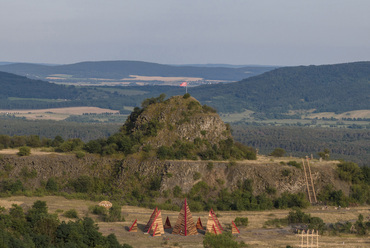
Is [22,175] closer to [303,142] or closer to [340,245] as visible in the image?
[340,245]

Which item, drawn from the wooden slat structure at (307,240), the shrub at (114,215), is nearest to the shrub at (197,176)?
the shrub at (114,215)

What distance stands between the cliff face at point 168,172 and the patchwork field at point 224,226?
384cm

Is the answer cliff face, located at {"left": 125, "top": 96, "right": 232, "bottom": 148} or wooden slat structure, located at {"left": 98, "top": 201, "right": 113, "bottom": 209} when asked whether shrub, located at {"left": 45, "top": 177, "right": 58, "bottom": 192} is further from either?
cliff face, located at {"left": 125, "top": 96, "right": 232, "bottom": 148}

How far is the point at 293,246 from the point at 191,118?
2832 cm

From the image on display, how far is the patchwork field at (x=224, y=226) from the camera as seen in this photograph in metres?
59.8

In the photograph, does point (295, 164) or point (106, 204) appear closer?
point (106, 204)

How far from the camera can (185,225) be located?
2436 inches

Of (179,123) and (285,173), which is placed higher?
(179,123)

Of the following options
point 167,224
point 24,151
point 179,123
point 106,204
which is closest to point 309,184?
point 179,123

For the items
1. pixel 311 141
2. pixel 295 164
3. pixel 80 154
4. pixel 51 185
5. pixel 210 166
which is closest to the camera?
pixel 51 185

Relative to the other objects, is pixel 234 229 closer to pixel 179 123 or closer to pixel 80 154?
pixel 179 123

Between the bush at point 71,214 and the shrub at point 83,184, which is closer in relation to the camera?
the bush at point 71,214

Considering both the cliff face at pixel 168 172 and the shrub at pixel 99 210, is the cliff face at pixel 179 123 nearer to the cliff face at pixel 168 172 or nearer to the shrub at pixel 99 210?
the cliff face at pixel 168 172

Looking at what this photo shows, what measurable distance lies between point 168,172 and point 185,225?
49.8 feet
